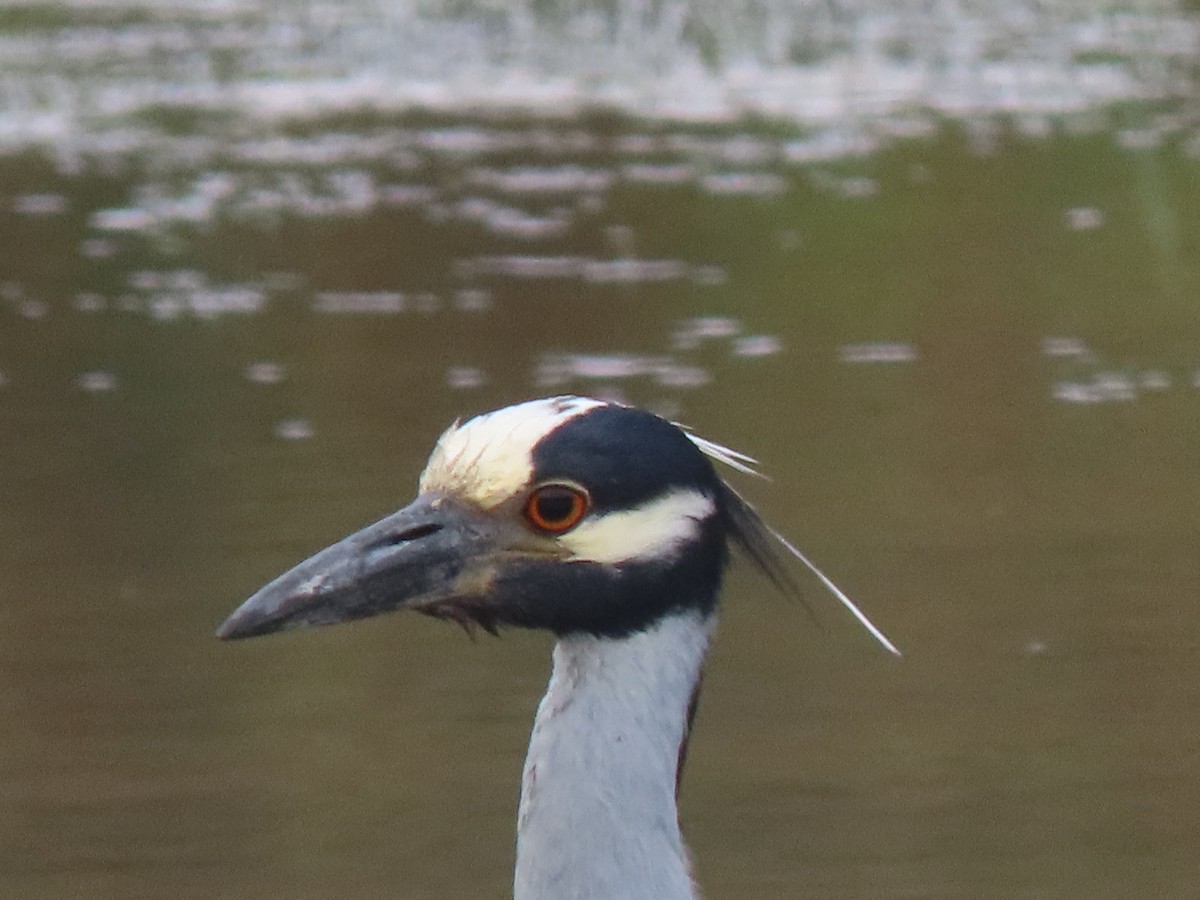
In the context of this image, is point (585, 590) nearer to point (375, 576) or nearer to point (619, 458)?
point (619, 458)

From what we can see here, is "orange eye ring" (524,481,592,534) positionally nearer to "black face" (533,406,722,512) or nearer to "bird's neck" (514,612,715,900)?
"black face" (533,406,722,512)

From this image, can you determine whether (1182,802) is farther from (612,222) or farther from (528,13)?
(528,13)

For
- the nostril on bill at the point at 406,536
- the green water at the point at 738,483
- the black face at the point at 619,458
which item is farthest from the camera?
the green water at the point at 738,483

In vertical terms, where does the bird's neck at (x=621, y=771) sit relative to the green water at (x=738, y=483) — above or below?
above

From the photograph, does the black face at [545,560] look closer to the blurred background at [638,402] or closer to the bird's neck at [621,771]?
the bird's neck at [621,771]

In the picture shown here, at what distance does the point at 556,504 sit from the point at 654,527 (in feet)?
0.52

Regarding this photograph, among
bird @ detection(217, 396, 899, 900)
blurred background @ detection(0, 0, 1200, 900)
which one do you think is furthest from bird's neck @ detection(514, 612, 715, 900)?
blurred background @ detection(0, 0, 1200, 900)

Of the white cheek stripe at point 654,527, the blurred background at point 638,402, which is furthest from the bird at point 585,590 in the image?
the blurred background at point 638,402

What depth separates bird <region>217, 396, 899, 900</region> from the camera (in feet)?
13.1

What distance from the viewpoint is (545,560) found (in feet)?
13.3

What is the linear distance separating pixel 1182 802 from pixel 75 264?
777 centimetres

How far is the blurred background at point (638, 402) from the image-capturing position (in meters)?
6.63

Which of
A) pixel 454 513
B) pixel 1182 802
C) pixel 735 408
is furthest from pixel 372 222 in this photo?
pixel 454 513

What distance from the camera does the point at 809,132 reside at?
16.7 meters
